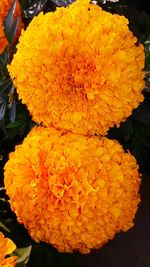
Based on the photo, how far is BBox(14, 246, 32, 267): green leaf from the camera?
2.78 ft


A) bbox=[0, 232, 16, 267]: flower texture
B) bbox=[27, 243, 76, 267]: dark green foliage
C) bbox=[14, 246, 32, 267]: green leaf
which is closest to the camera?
bbox=[0, 232, 16, 267]: flower texture

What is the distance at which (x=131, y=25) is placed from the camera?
3.42 ft

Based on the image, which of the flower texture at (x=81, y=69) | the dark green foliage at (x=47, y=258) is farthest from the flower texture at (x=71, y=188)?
the dark green foliage at (x=47, y=258)

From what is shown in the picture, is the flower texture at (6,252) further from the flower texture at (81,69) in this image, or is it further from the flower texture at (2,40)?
the flower texture at (2,40)

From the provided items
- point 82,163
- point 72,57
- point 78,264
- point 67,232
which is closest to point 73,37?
point 72,57

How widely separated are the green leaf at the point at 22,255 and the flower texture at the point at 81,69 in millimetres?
230

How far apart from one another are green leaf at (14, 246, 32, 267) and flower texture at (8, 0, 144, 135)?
230mm

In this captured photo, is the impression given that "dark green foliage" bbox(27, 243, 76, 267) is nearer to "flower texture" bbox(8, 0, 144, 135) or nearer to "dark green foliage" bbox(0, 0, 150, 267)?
"dark green foliage" bbox(0, 0, 150, 267)

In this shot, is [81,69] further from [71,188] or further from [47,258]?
[47,258]

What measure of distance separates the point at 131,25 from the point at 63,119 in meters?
0.35

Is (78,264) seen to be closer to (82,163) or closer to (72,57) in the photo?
(82,163)

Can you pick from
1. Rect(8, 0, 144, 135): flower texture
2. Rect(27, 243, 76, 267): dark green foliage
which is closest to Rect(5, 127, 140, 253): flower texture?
Rect(8, 0, 144, 135): flower texture

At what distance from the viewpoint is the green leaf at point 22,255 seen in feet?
2.78

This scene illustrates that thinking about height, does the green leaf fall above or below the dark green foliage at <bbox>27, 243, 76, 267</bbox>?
above
